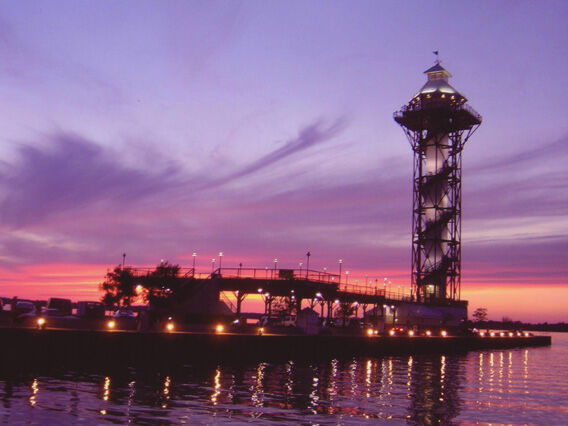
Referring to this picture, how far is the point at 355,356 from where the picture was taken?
68062 mm

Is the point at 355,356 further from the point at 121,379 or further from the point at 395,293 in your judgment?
the point at 395,293

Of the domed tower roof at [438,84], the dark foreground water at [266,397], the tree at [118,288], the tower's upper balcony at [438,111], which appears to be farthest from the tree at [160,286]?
the domed tower roof at [438,84]

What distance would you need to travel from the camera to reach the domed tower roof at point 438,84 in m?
127

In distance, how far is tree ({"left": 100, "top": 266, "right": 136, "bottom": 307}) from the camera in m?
109

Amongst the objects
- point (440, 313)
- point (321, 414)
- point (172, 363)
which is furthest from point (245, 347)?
point (440, 313)

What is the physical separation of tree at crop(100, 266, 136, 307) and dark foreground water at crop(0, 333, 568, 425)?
207ft

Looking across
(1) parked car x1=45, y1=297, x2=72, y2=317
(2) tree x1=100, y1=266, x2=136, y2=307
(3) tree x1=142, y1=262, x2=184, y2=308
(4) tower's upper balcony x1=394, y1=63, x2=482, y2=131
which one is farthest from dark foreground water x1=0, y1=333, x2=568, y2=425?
(4) tower's upper balcony x1=394, y1=63, x2=482, y2=131

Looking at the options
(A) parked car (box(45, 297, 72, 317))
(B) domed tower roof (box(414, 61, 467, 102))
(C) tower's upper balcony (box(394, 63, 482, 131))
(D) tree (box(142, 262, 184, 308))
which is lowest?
(A) parked car (box(45, 297, 72, 317))

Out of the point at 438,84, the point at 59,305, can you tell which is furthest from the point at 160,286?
the point at 438,84

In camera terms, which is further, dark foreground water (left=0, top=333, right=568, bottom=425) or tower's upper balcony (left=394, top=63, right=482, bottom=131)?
tower's upper balcony (left=394, top=63, right=482, bottom=131)

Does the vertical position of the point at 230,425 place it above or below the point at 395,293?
below

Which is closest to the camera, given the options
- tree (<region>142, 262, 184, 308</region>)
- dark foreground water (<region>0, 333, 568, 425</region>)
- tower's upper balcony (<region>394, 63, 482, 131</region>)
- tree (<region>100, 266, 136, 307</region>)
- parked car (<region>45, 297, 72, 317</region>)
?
dark foreground water (<region>0, 333, 568, 425</region>)

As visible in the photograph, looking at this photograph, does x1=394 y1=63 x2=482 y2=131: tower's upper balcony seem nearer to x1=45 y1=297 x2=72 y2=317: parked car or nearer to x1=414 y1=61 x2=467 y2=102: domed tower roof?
x1=414 y1=61 x2=467 y2=102: domed tower roof

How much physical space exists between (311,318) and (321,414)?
4129cm
